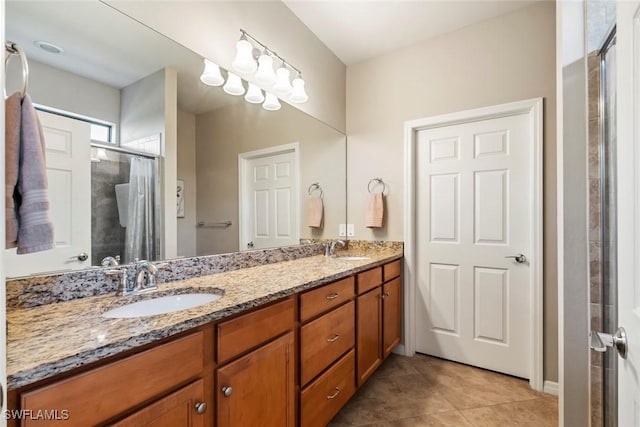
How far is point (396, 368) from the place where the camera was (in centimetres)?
232

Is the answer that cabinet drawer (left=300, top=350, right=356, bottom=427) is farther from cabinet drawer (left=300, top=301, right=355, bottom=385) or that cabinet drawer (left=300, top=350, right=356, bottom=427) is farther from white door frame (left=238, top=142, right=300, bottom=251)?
white door frame (left=238, top=142, right=300, bottom=251)

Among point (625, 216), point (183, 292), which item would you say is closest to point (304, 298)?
point (183, 292)

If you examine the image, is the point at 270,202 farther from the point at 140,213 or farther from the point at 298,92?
the point at 140,213

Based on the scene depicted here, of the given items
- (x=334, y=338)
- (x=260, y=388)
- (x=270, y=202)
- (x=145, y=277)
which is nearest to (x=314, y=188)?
(x=270, y=202)

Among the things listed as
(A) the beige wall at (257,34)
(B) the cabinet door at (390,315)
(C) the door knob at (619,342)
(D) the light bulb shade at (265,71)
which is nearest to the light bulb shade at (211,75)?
(A) the beige wall at (257,34)

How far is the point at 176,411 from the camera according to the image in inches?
33.1

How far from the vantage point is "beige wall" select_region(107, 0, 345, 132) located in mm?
1420

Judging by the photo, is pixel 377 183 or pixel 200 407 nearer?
pixel 200 407

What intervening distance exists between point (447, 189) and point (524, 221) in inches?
22.8

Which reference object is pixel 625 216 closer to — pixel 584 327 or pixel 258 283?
pixel 584 327

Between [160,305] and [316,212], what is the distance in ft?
5.12

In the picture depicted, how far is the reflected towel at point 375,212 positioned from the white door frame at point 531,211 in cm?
21

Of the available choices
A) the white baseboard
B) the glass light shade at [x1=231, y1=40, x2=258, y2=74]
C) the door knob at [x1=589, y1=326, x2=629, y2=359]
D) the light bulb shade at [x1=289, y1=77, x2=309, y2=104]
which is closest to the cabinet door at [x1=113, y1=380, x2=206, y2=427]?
the door knob at [x1=589, y1=326, x2=629, y2=359]

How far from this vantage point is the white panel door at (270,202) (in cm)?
199
